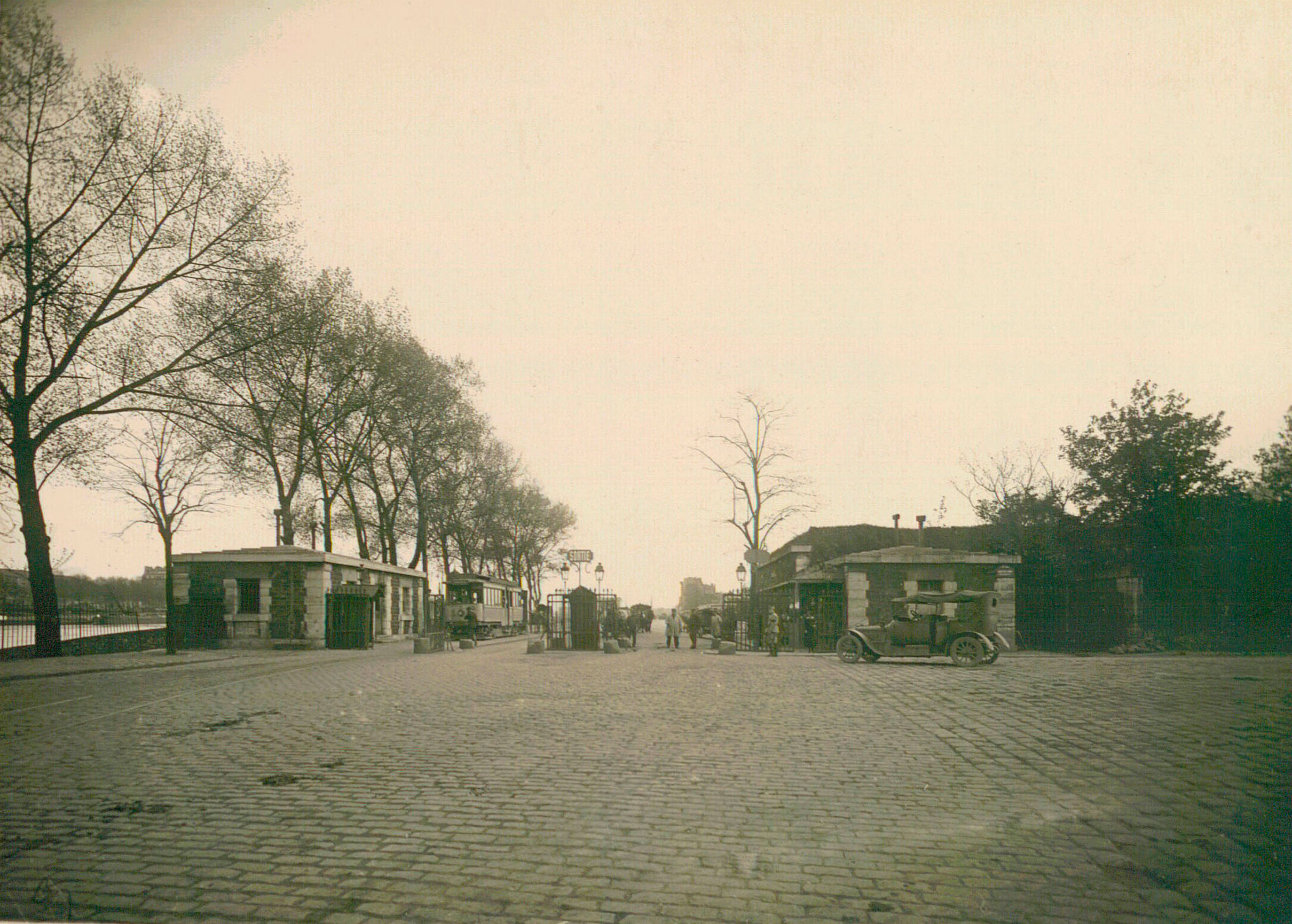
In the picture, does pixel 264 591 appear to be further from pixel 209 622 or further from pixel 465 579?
pixel 465 579

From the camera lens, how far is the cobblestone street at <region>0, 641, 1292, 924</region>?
4.16 m

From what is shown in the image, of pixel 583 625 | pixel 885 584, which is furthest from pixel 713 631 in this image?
pixel 885 584

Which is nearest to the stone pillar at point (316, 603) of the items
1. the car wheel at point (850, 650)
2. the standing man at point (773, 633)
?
the standing man at point (773, 633)

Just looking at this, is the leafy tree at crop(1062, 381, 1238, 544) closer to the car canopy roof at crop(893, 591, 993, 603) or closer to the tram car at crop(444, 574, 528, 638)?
the car canopy roof at crop(893, 591, 993, 603)

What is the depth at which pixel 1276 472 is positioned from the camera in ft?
92.4

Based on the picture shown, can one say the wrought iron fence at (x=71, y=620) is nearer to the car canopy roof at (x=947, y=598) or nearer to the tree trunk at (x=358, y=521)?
the tree trunk at (x=358, y=521)

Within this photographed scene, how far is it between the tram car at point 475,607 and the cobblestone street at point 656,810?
1174 inches

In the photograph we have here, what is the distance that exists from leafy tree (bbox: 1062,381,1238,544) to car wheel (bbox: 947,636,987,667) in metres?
15.3

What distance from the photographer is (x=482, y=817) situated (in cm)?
562

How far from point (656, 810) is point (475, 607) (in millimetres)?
37735

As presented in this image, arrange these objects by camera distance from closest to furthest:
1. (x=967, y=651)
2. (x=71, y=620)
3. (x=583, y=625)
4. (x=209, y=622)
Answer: (x=967, y=651)
(x=583, y=625)
(x=71, y=620)
(x=209, y=622)

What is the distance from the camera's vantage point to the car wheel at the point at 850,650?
67.4 ft

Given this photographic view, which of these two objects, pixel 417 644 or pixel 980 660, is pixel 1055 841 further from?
pixel 417 644

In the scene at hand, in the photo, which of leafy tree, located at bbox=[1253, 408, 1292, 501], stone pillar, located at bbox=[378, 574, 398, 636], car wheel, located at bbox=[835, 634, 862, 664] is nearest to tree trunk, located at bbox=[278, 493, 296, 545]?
stone pillar, located at bbox=[378, 574, 398, 636]
